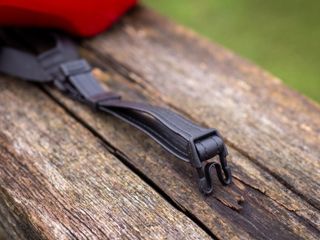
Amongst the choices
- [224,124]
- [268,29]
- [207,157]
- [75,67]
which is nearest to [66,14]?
[75,67]

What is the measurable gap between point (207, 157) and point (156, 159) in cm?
15

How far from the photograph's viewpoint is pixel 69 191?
3.43ft

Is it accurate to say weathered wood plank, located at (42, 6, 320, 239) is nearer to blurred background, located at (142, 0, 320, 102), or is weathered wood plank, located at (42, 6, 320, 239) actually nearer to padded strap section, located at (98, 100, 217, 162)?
padded strap section, located at (98, 100, 217, 162)

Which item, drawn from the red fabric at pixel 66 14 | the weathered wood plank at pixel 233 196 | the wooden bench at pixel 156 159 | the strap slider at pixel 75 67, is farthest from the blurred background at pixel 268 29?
the weathered wood plank at pixel 233 196

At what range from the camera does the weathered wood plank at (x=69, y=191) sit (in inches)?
38.1

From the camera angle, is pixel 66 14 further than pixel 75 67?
Yes

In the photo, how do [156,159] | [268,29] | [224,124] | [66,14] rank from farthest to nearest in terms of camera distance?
[268,29] < [66,14] < [224,124] < [156,159]

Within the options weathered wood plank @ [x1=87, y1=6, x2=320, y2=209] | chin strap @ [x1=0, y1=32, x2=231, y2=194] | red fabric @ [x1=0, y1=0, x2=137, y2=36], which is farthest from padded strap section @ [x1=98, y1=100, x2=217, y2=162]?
red fabric @ [x1=0, y1=0, x2=137, y2=36]

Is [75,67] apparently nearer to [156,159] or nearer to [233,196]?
[156,159]

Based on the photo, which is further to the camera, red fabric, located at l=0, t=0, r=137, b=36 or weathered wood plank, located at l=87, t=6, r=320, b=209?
red fabric, located at l=0, t=0, r=137, b=36

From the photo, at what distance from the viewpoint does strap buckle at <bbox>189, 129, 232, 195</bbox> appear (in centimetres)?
102

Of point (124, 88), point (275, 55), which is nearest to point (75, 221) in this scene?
point (124, 88)

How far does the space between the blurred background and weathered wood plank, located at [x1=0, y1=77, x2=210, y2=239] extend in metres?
1.82

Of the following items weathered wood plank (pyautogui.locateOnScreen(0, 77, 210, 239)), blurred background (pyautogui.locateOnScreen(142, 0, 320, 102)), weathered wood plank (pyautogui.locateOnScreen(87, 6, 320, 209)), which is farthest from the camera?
blurred background (pyautogui.locateOnScreen(142, 0, 320, 102))
